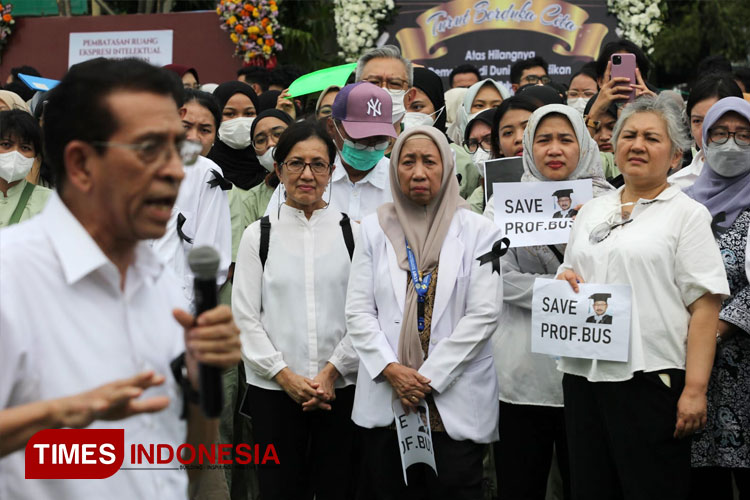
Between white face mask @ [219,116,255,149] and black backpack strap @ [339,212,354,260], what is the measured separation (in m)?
2.06

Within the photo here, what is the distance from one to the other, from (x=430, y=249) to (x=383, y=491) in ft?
4.17

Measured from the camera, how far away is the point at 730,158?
16.2 ft

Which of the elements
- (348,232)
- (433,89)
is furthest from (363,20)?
(348,232)

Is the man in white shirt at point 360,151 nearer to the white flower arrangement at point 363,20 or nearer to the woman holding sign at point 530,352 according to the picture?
the woman holding sign at point 530,352

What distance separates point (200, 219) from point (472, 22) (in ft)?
23.9

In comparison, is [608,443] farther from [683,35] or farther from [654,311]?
[683,35]

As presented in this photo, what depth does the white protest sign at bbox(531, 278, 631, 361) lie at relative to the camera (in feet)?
14.2

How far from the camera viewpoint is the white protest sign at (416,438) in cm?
454

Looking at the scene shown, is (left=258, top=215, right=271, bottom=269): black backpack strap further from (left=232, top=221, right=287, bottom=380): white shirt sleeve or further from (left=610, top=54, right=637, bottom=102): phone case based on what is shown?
(left=610, top=54, right=637, bottom=102): phone case

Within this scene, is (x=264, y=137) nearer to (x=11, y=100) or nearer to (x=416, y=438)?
(x=11, y=100)

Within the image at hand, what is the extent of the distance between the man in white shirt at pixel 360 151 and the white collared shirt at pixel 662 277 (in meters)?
1.80

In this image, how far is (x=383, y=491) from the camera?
185 inches

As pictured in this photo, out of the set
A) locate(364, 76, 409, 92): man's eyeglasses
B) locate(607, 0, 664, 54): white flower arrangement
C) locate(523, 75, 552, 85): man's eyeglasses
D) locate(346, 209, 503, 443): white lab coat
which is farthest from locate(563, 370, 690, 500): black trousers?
locate(607, 0, 664, 54): white flower arrangement

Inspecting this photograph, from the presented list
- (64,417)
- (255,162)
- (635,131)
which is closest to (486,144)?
(255,162)
